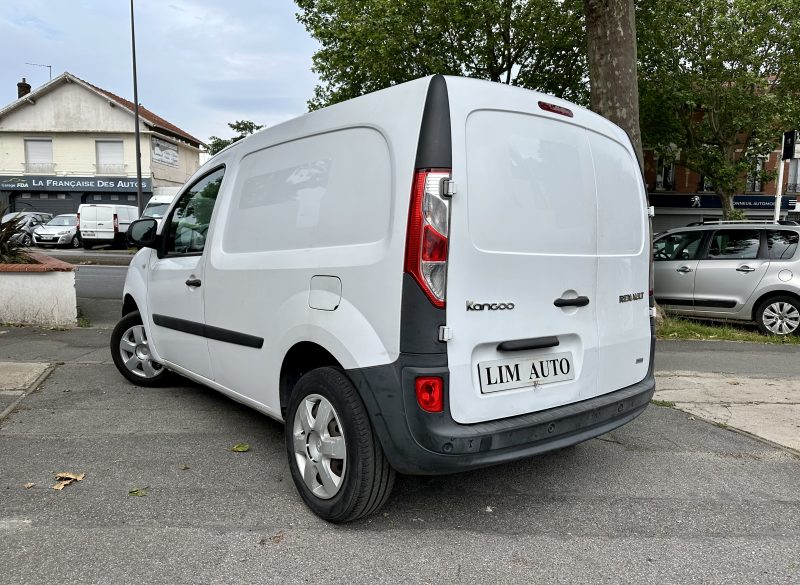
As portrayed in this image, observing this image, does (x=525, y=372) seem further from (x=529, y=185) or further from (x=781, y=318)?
(x=781, y=318)

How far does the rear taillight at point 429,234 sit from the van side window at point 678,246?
24.4ft

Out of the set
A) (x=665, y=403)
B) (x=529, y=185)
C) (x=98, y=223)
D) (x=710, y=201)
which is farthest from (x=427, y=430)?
(x=710, y=201)

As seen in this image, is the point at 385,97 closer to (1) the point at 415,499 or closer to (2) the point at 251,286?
(2) the point at 251,286

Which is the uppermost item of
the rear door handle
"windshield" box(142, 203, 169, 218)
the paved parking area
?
"windshield" box(142, 203, 169, 218)

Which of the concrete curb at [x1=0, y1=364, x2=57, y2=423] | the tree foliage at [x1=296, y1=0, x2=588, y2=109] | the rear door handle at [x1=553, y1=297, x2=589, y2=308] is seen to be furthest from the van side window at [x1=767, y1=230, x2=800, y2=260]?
the tree foliage at [x1=296, y1=0, x2=588, y2=109]

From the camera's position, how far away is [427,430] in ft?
8.02

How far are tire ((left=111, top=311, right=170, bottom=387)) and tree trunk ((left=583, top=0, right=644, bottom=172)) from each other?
5.92m

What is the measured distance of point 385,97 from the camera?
2.71 m

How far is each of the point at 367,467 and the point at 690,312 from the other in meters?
7.56

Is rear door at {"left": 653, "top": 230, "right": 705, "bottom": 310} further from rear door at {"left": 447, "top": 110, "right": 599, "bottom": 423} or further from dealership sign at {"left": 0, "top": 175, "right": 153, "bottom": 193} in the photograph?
dealership sign at {"left": 0, "top": 175, "right": 153, "bottom": 193}

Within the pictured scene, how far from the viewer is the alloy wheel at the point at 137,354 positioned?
501cm

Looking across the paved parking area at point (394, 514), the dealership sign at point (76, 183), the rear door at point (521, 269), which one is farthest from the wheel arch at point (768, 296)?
the dealership sign at point (76, 183)

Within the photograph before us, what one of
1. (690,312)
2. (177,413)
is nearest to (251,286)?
(177,413)

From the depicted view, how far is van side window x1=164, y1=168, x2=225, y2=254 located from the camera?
3943mm
